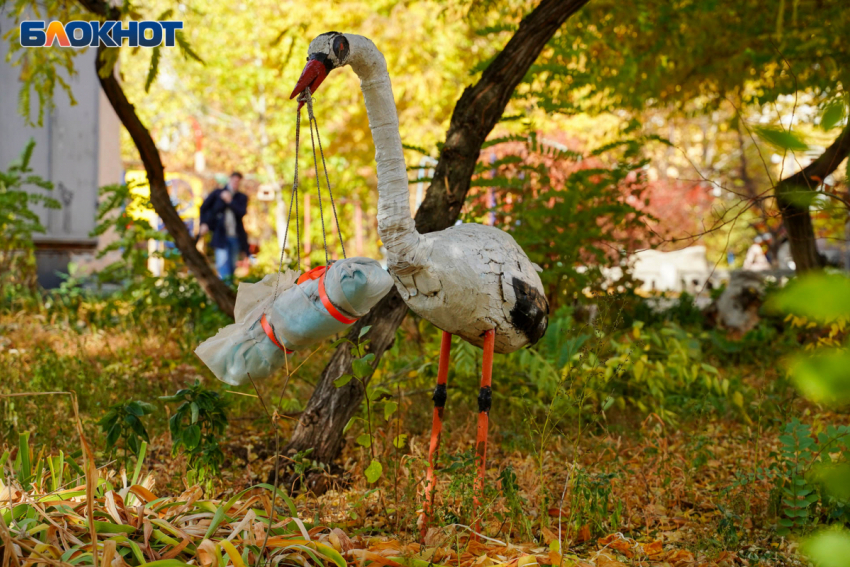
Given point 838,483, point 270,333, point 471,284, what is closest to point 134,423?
point 270,333

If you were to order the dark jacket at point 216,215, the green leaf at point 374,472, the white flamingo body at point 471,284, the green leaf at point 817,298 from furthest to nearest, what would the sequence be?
the dark jacket at point 216,215
the green leaf at point 374,472
the white flamingo body at point 471,284
the green leaf at point 817,298

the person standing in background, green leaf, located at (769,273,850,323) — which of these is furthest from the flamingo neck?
the person standing in background

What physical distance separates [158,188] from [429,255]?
3.40 metres

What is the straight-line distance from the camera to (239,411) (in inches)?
181

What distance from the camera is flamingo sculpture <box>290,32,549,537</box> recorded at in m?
2.43

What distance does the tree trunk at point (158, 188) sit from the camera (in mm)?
4801

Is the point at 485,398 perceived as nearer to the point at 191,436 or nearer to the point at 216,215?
the point at 191,436

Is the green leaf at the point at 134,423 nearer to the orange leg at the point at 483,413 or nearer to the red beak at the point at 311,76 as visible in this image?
the orange leg at the point at 483,413

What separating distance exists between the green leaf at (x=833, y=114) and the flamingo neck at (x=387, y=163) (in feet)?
5.84

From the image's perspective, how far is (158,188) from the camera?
5.23 meters

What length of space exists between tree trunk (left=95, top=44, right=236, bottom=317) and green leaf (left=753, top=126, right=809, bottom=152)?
182 inches

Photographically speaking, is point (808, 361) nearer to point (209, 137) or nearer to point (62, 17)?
point (62, 17)

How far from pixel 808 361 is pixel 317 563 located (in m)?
1.96

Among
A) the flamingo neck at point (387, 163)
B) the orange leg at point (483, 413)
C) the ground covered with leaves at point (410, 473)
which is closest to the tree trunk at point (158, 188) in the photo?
the ground covered with leaves at point (410, 473)
